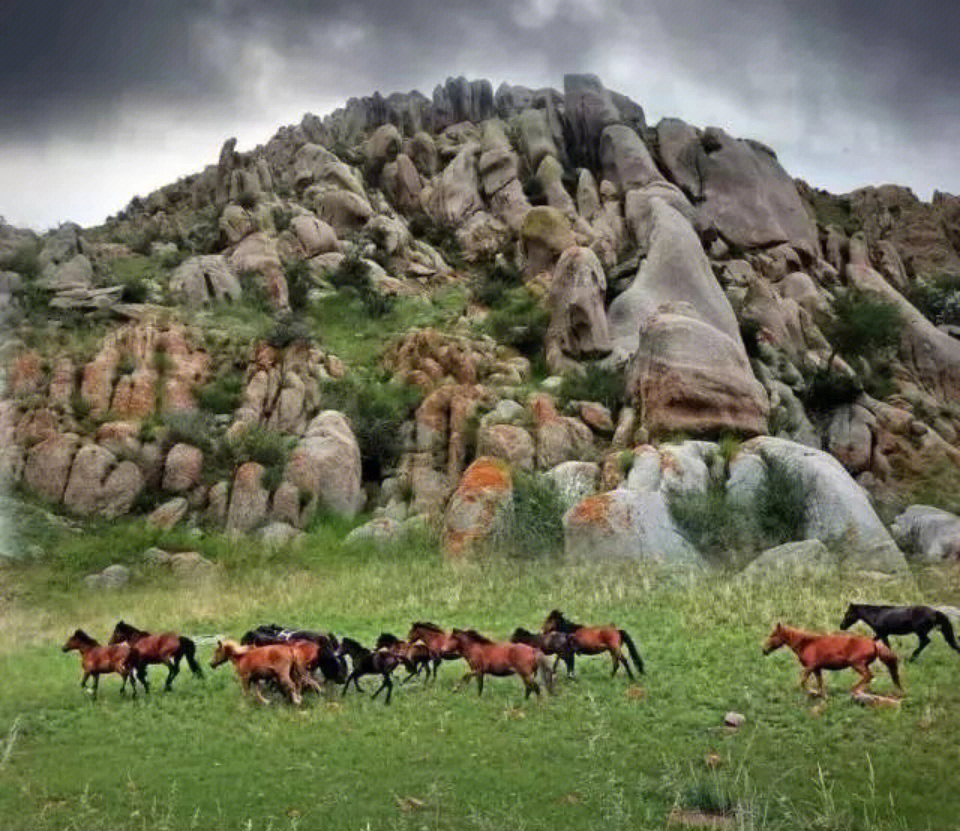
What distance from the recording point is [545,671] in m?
13.1

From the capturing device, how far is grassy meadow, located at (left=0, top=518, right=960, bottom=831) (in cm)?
958

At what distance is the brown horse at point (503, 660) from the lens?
13.0 m

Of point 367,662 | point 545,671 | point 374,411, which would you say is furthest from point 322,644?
point 374,411

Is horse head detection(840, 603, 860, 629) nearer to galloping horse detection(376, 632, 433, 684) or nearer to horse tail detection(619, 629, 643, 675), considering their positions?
horse tail detection(619, 629, 643, 675)

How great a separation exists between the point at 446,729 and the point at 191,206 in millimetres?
51709

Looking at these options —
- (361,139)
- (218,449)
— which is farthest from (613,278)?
(361,139)

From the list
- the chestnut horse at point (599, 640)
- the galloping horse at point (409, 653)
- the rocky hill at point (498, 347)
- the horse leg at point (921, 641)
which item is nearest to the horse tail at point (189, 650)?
the galloping horse at point (409, 653)

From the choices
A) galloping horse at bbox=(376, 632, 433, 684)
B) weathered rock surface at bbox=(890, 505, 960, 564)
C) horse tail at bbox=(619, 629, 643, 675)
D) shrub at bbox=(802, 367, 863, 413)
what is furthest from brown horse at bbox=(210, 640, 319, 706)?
shrub at bbox=(802, 367, 863, 413)

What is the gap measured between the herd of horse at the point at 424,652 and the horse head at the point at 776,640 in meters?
0.01

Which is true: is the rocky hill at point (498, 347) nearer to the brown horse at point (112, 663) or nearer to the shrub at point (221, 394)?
the shrub at point (221, 394)

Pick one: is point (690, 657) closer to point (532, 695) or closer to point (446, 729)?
point (532, 695)

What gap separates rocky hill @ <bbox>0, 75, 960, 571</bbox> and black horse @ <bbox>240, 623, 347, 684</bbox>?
711 cm

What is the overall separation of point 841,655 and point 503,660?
12.8ft

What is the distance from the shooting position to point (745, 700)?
12.1 m
